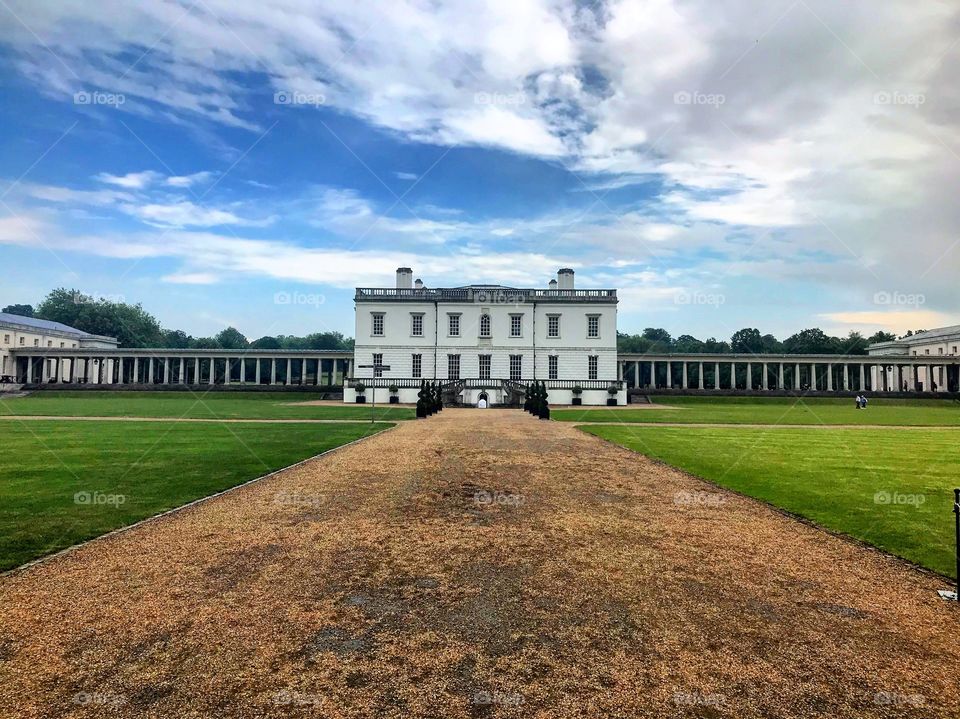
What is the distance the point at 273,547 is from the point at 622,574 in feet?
12.9

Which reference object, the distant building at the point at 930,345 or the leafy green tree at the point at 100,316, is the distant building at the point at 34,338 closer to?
the leafy green tree at the point at 100,316

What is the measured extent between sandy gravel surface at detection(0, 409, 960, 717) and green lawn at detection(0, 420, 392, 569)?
2.90 feet

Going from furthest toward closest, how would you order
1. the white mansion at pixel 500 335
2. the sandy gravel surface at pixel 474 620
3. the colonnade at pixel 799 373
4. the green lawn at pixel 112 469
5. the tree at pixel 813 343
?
the tree at pixel 813 343
the colonnade at pixel 799 373
the white mansion at pixel 500 335
the green lawn at pixel 112 469
the sandy gravel surface at pixel 474 620

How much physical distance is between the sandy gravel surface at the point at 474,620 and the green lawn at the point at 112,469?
88 centimetres

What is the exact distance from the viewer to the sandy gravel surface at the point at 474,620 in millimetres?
3219

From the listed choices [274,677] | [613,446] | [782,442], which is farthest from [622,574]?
[782,442]

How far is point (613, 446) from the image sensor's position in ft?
53.1

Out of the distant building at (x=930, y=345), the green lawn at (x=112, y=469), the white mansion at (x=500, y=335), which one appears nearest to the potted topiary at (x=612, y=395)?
the white mansion at (x=500, y=335)

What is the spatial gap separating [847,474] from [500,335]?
39652mm

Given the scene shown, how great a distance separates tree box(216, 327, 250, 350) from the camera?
11250 cm

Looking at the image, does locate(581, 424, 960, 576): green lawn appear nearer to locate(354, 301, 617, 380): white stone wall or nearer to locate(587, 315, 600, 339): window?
locate(354, 301, 617, 380): white stone wall

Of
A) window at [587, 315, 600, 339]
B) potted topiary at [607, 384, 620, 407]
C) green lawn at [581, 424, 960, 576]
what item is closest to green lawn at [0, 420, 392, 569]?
green lawn at [581, 424, 960, 576]

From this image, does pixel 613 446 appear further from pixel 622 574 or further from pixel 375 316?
pixel 375 316

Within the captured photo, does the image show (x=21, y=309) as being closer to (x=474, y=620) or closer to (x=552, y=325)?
(x=552, y=325)
